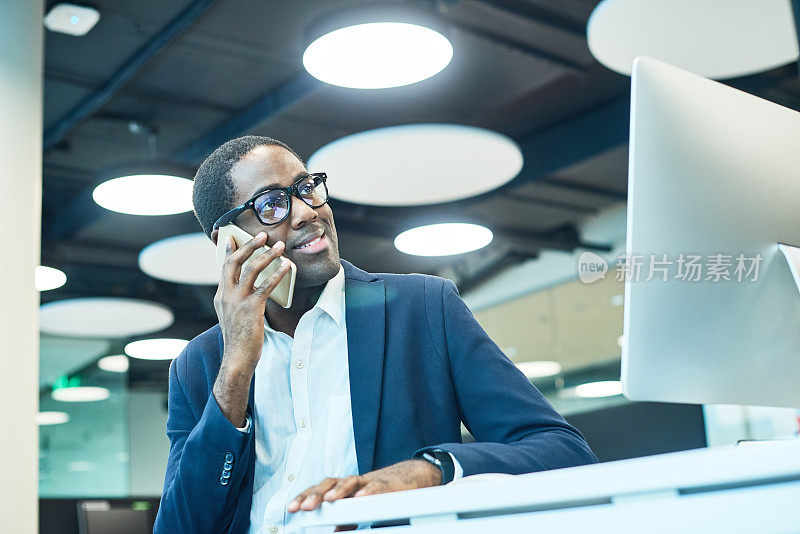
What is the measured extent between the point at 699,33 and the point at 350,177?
5.80 ft

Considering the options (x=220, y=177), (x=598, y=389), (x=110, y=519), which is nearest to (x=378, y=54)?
(x=220, y=177)

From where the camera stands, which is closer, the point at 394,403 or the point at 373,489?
the point at 373,489

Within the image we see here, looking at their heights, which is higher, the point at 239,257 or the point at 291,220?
the point at 291,220

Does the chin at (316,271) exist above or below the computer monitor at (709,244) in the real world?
above

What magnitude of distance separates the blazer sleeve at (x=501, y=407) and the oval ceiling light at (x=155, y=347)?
7809 mm

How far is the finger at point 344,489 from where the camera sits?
110 centimetres

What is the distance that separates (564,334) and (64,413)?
5.47 metres

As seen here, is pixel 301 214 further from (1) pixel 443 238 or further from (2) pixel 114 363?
(2) pixel 114 363

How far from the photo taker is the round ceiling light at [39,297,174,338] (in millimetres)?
7246

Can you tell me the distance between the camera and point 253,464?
5.32 feet

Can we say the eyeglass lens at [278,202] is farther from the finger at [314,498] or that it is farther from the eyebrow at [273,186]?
the finger at [314,498]

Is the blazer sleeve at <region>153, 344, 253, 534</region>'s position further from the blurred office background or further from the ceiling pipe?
the ceiling pipe

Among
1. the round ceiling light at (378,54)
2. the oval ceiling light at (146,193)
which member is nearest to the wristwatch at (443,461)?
the round ceiling light at (378,54)

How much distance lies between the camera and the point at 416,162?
14.4 ft
